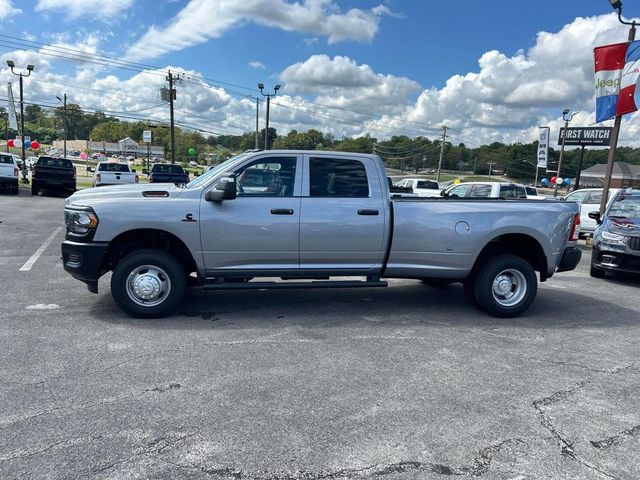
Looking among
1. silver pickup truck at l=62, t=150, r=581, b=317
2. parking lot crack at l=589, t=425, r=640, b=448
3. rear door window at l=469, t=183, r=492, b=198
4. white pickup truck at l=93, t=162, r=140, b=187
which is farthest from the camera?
white pickup truck at l=93, t=162, r=140, b=187

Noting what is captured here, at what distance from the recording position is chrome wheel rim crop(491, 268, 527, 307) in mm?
6133

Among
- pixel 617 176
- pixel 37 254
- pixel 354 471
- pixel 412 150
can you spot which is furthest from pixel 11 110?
pixel 617 176

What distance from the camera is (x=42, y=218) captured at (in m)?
14.2

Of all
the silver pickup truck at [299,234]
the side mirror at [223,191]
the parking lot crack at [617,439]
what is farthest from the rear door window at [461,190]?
the parking lot crack at [617,439]

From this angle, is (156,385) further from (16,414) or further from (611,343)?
(611,343)

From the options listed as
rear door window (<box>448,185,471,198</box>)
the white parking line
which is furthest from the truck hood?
rear door window (<box>448,185,471,198</box>)

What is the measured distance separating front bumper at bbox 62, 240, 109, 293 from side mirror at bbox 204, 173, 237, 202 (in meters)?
1.26

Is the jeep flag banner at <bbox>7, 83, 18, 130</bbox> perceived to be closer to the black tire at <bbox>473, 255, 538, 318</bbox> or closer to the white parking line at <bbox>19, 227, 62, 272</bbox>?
the white parking line at <bbox>19, 227, 62, 272</bbox>

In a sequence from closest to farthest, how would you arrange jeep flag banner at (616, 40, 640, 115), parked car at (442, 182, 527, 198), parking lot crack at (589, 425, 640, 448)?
parking lot crack at (589, 425, 640, 448) < jeep flag banner at (616, 40, 640, 115) < parked car at (442, 182, 527, 198)

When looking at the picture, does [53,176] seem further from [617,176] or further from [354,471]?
[617,176]

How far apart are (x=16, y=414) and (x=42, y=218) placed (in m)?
12.6

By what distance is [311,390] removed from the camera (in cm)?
383

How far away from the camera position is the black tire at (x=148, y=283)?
17.4 feet

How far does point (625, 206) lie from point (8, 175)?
22707mm
